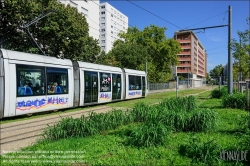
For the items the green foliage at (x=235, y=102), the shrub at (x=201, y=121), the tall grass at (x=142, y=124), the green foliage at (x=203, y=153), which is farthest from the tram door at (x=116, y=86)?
the green foliage at (x=203, y=153)

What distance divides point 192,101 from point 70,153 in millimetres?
6726

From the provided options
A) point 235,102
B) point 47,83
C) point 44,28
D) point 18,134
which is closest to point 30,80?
point 47,83

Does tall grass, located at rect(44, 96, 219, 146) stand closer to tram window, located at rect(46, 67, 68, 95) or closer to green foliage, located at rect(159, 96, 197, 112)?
green foliage, located at rect(159, 96, 197, 112)

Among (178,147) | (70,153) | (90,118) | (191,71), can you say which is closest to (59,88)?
(90,118)

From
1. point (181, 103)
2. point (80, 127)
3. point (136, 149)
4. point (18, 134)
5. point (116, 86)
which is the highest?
point (116, 86)

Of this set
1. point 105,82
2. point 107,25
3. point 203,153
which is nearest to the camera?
point 203,153

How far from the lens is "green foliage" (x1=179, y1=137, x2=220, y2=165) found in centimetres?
446

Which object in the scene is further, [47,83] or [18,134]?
[47,83]

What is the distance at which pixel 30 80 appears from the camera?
11.0 meters

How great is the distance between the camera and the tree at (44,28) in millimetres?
18031

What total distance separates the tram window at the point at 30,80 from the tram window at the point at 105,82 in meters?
5.28

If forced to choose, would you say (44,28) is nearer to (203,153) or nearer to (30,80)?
(30,80)

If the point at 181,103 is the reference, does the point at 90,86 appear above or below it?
above

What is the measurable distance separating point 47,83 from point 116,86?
7.37 m
